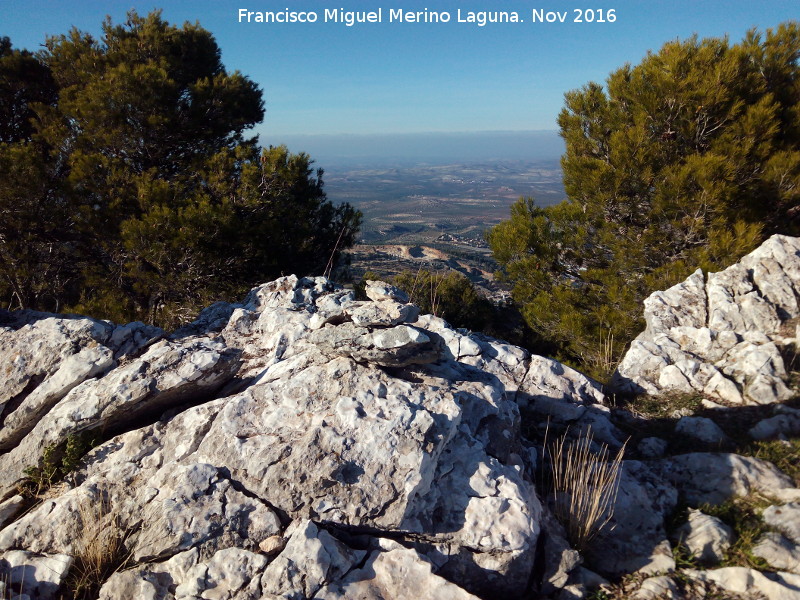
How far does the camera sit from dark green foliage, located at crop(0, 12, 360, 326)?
32.0 ft

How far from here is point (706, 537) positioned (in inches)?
145

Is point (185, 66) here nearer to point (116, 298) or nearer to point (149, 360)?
point (116, 298)

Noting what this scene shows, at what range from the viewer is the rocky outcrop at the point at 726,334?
6.08 metres

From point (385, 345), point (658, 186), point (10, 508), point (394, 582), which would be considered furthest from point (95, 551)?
point (658, 186)

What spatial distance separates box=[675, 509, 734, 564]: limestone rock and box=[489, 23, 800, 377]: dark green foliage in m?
4.16

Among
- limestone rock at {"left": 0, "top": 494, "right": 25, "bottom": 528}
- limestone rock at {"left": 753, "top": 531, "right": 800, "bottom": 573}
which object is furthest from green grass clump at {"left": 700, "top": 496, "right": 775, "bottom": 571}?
limestone rock at {"left": 0, "top": 494, "right": 25, "bottom": 528}

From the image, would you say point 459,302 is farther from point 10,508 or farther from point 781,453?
point 10,508

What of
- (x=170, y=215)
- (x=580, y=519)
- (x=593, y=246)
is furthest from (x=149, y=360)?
(x=593, y=246)

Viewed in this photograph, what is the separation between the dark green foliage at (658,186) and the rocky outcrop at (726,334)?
1053mm

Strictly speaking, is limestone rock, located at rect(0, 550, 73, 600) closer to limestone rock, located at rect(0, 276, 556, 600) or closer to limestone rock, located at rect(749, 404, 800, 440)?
limestone rock, located at rect(0, 276, 556, 600)

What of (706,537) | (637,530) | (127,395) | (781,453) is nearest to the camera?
(706,537)

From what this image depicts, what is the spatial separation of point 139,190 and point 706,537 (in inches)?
429

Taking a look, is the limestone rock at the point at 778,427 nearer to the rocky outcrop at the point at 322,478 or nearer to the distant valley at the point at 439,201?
the rocky outcrop at the point at 322,478

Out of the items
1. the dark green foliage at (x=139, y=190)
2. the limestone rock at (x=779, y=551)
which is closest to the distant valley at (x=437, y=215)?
the dark green foliage at (x=139, y=190)
